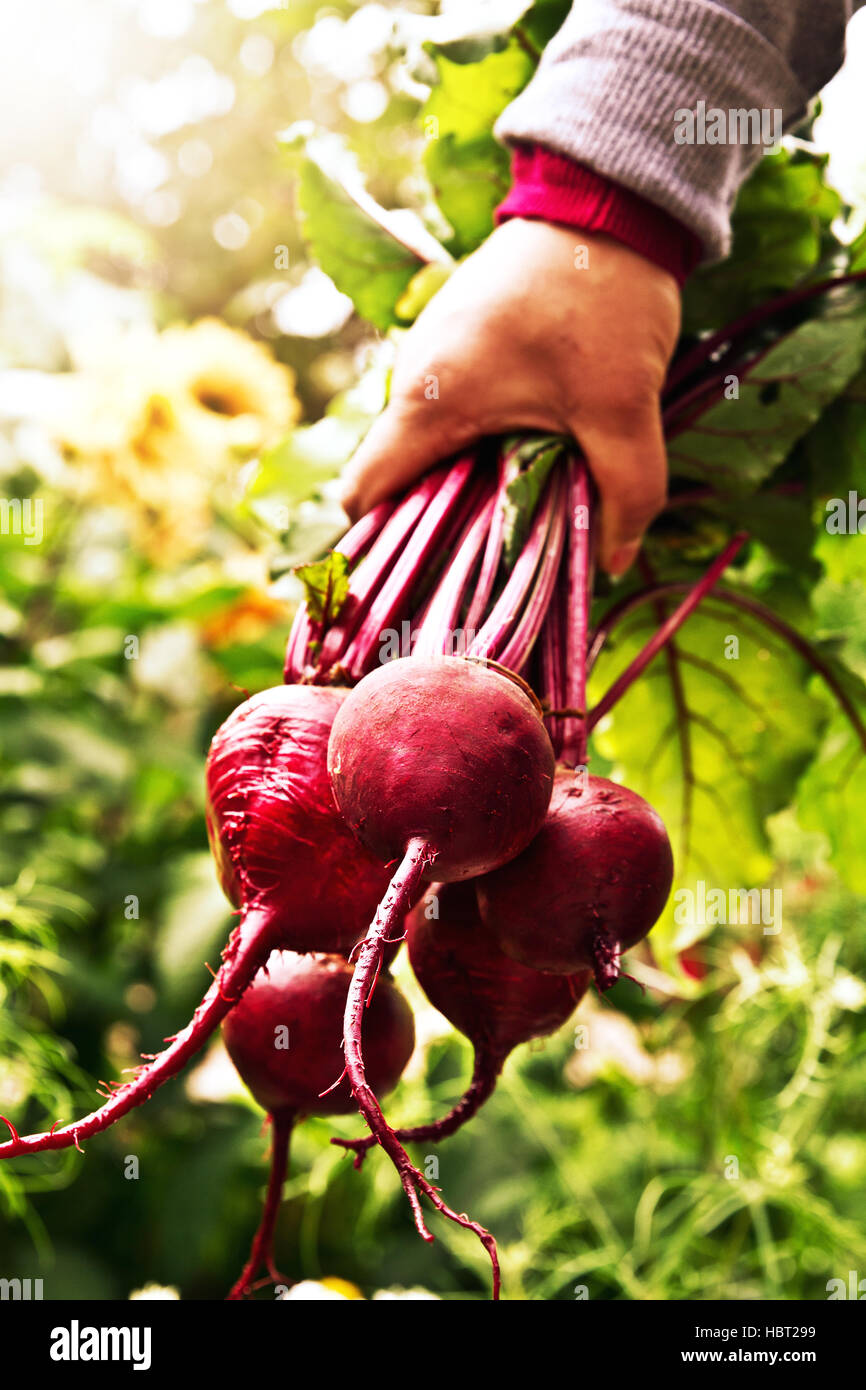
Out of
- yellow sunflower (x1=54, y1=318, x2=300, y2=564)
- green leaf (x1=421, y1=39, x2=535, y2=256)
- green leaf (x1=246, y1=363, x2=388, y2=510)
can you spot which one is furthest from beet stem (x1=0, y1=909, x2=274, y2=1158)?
yellow sunflower (x1=54, y1=318, x2=300, y2=564)

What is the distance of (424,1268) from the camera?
→ 4.21 feet

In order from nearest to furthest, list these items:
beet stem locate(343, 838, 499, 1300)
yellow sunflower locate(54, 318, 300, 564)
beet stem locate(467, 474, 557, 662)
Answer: beet stem locate(343, 838, 499, 1300)
beet stem locate(467, 474, 557, 662)
yellow sunflower locate(54, 318, 300, 564)

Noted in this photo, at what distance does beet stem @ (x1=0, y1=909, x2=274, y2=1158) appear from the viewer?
0.38 metres

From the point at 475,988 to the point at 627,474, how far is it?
0.28 meters

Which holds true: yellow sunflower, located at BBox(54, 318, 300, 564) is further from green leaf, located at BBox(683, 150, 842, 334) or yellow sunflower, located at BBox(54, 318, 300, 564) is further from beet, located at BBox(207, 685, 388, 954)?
beet, located at BBox(207, 685, 388, 954)

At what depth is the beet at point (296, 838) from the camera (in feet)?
1.43

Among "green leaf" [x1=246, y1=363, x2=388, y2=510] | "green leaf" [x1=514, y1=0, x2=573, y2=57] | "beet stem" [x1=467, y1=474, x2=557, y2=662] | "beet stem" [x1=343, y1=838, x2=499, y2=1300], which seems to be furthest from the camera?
"green leaf" [x1=246, y1=363, x2=388, y2=510]

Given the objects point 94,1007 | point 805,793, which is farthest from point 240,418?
point 805,793

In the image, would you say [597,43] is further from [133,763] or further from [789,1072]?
[789,1072]

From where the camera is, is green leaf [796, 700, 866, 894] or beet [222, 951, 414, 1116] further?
green leaf [796, 700, 866, 894]

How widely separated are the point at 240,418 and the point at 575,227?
39.4 inches

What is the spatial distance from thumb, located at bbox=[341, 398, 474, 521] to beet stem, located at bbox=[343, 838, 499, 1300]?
231mm

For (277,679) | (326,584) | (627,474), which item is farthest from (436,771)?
(277,679)

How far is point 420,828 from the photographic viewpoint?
1.28ft
